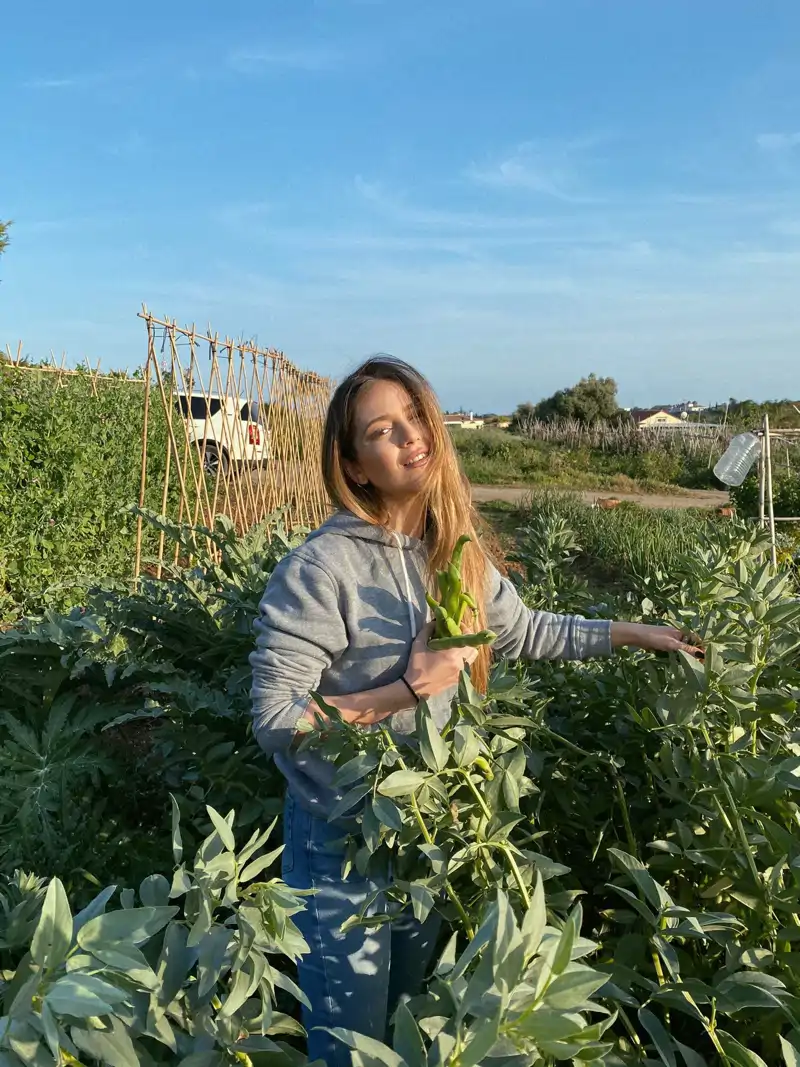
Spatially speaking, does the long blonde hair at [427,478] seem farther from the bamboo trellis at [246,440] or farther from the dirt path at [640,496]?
the dirt path at [640,496]

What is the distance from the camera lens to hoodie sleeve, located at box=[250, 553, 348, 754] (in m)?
1.25

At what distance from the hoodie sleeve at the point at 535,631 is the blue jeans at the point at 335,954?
1.50 ft

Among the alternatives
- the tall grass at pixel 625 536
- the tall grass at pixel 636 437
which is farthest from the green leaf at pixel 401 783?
the tall grass at pixel 636 437

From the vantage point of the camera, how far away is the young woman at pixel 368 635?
4.16 ft

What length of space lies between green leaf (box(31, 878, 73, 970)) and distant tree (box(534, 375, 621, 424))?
3225 cm

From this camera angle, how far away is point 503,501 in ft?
51.6

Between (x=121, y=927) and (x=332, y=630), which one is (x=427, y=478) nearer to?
(x=332, y=630)

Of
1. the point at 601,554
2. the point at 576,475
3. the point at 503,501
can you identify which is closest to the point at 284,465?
the point at 601,554

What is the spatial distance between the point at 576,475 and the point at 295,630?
65.3 feet

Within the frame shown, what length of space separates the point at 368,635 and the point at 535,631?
354 millimetres

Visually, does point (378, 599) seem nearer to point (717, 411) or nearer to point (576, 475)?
point (576, 475)

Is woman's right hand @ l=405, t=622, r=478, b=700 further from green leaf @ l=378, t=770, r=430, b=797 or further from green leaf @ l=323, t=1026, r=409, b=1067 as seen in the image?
green leaf @ l=323, t=1026, r=409, b=1067

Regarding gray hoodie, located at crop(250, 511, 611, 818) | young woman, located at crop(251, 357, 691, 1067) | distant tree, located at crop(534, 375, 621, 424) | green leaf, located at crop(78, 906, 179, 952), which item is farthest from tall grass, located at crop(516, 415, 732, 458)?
green leaf, located at crop(78, 906, 179, 952)

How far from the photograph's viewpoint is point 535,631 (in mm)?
1548
